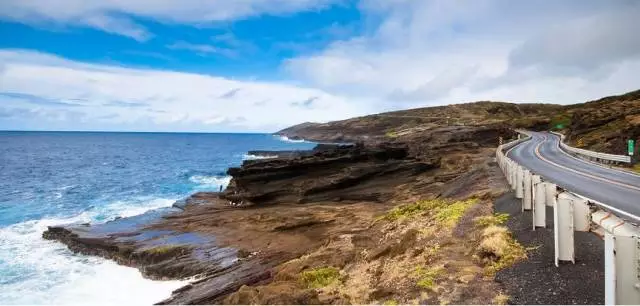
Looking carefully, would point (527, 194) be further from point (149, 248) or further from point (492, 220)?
point (149, 248)

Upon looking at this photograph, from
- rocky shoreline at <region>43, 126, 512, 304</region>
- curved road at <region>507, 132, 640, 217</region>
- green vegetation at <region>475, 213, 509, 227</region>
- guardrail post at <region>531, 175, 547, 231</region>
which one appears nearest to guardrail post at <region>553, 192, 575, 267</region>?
guardrail post at <region>531, 175, 547, 231</region>

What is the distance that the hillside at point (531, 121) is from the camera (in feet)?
134

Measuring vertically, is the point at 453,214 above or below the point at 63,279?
above

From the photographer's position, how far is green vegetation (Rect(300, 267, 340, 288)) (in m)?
Result: 11.5

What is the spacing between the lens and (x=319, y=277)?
12.1 metres

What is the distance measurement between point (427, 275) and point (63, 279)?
17503 mm

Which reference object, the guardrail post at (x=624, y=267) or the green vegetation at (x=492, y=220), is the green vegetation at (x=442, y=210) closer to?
the green vegetation at (x=492, y=220)

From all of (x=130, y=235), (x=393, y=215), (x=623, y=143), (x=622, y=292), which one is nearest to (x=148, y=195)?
(x=130, y=235)

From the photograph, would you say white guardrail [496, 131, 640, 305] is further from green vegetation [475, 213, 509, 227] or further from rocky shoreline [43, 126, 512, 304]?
rocky shoreline [43, 126, 512, 304]

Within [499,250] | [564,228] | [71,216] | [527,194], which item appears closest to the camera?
[564,228]

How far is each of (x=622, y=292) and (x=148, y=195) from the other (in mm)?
46393

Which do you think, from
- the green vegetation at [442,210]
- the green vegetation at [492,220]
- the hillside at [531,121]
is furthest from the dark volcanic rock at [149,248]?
the hillside at [531,121]

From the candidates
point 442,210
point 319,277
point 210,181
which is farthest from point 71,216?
point 442,210

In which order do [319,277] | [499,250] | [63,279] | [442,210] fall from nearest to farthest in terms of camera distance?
[499,250] → [319,277] → [442,210] → [63,279]
